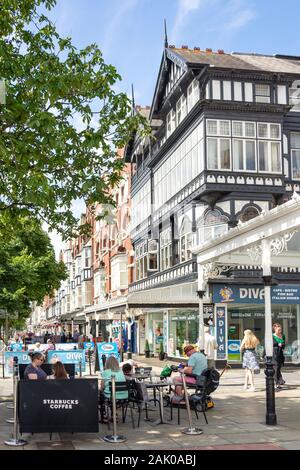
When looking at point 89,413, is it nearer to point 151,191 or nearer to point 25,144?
point 25,144

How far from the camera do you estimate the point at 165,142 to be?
33.4 m

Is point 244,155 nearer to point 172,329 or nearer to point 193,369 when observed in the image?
point 172,329

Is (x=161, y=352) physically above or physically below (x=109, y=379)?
below

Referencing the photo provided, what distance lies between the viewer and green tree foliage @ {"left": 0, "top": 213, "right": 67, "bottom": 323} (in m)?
33.9

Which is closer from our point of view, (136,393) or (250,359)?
(136,393)

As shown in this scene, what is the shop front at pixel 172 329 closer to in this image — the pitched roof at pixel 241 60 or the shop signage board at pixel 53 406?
the pitched roof at pixel 241 60

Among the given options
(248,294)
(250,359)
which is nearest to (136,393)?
(250,359)

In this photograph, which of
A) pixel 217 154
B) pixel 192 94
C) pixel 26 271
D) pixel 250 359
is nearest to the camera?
pixel 250 359

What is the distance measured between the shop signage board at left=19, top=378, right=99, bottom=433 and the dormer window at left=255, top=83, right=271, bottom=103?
21568 mm

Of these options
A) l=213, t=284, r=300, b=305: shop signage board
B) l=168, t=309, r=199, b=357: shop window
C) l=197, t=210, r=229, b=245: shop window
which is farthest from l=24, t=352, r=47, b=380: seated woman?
l=168, t=309, r=199, b=357: shop window

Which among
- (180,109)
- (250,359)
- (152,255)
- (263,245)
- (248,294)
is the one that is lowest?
(250,359)

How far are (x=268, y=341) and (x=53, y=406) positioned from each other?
5.09m

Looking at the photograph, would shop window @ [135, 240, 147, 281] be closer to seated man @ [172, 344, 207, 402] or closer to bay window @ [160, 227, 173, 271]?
bay window @ [160, 227, 173, 271]

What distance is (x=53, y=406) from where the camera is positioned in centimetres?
948
